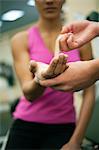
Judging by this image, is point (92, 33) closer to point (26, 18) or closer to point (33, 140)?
point (33, 140)

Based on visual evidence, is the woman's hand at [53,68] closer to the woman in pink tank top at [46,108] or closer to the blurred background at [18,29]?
the woman in pink tank top at [46,108]

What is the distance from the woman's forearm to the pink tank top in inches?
3.6

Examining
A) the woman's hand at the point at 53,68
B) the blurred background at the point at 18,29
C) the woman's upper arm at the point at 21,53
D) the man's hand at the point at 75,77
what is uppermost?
the woman's hand at the point at 53,68

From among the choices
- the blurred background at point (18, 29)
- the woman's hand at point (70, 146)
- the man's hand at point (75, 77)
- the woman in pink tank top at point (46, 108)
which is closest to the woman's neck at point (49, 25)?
the woman in pink tank top at point (46, 108)

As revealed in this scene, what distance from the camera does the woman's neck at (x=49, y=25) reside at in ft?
4.33

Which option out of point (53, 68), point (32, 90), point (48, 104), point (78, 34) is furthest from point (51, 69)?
point (48, 104)

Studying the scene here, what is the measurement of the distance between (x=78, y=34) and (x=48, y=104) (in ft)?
1.66

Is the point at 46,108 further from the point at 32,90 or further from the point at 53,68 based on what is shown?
the point at 53,68

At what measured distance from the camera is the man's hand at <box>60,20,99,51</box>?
77cm

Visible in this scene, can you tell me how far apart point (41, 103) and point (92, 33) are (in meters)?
0.53

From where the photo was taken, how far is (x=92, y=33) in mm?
800

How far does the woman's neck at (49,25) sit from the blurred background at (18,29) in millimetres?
189

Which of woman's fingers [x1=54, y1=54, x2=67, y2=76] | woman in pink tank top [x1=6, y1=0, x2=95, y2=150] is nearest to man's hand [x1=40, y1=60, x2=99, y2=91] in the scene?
woman's fingers [x1=54, y1=54, x2=67, y2=76]

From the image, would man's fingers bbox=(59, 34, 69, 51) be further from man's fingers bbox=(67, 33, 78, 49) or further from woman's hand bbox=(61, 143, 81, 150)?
woman's hand bbox=(61, 143, 81, 150)
